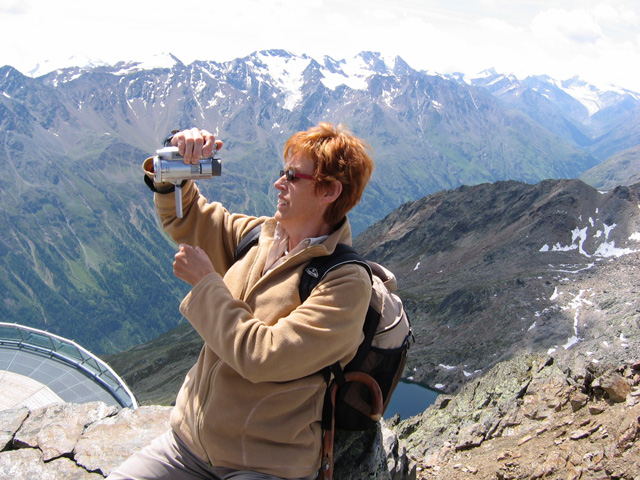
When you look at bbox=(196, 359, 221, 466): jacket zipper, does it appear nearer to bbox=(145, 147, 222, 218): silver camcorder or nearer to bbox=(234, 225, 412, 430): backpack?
bbox=(234, 225, 412, 430): backpack

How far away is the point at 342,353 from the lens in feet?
15.6

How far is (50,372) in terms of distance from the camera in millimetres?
18734

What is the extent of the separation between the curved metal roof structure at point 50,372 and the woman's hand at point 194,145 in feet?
50.4

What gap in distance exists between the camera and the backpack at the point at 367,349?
4.96 m

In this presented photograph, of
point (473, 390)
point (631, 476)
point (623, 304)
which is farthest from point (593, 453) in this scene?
point (623, 304)

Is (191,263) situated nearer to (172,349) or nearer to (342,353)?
(342,353)

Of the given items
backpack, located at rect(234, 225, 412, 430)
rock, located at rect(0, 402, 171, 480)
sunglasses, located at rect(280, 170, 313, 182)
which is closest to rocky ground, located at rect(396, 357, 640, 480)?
backpack, located at rect(234, 225, 412, 430)

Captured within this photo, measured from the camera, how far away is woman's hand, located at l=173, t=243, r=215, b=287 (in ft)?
16.3

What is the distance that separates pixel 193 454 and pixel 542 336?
3211 inches

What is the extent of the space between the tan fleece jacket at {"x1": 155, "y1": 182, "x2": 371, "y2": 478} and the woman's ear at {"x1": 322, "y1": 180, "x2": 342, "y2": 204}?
39cm

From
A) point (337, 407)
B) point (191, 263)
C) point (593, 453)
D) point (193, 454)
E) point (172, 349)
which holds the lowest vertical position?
point (172, 349)

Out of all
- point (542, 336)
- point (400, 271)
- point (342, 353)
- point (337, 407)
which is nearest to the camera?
point (342, 353)

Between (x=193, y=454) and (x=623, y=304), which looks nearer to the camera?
(x=193, y=454)

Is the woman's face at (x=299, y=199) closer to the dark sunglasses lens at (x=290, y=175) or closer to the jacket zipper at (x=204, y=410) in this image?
the dark sunglasses lens at (x=290, y=175)
